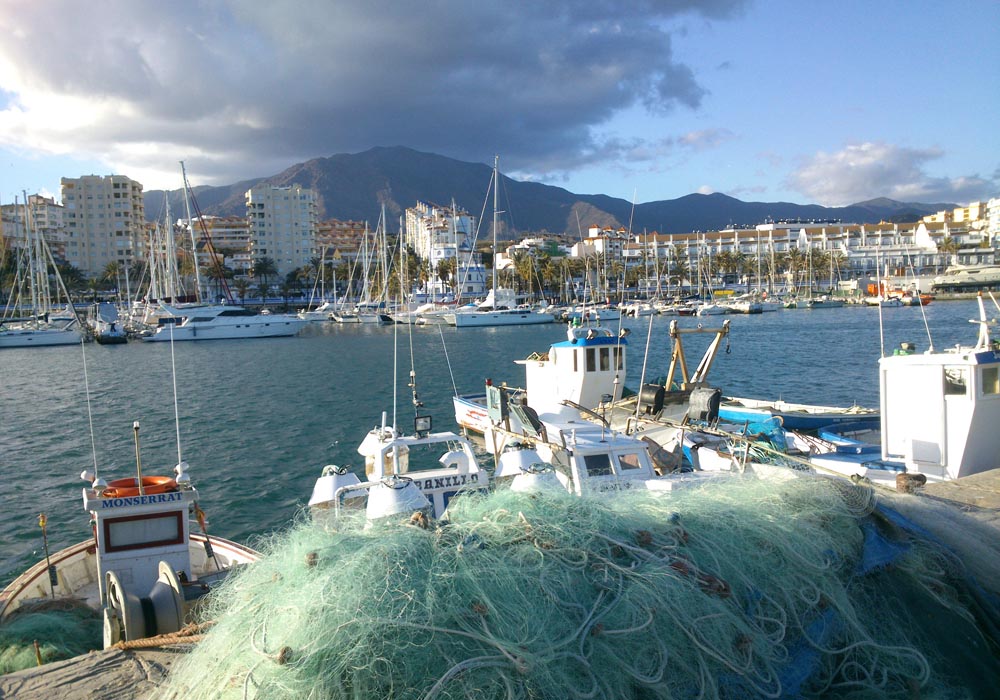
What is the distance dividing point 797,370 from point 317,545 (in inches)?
1429

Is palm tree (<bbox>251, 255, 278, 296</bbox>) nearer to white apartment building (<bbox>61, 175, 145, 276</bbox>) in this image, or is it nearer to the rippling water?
white apartment building (<bbox>61, 175, 145, 276</bbox>)

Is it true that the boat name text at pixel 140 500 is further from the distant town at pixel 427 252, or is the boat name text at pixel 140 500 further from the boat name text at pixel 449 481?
the distant town at pixel 427 252

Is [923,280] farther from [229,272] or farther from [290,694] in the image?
[290,694]

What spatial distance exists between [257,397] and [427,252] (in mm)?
111382

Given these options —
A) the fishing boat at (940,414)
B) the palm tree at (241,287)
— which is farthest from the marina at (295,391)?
the palm tree at (241,287)

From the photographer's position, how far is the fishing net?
266 inches

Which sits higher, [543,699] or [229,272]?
[229,272]

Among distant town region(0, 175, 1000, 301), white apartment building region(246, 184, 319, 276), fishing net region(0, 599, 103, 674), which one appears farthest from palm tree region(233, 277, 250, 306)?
fishing net region(0, 599, 103, 674)

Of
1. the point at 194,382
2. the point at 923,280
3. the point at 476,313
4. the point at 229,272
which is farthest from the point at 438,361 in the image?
the point at 923,280

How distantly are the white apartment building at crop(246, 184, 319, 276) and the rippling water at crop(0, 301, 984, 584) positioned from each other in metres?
69.1

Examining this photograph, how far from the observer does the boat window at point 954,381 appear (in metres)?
10.9

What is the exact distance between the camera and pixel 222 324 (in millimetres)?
69875

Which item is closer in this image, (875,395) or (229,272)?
(875,395)

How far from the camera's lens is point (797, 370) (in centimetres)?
3653
